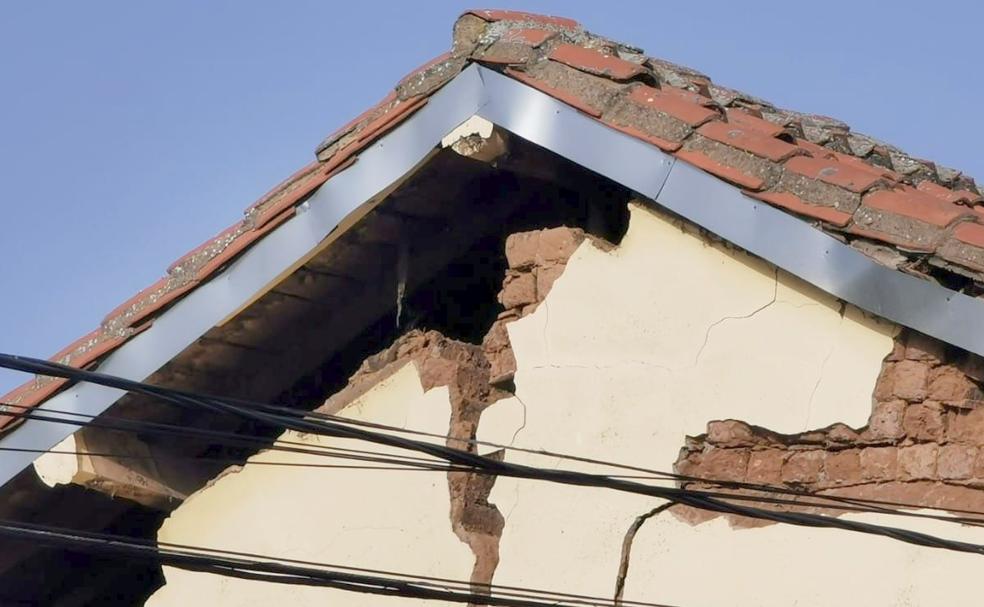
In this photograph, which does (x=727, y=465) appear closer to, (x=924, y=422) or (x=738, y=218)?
(x=924, y=422)

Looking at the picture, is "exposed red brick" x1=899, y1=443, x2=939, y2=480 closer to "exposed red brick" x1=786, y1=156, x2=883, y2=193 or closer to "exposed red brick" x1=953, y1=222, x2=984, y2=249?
"exposed red brick" x1=953, y1=222, x2=984, y2=249

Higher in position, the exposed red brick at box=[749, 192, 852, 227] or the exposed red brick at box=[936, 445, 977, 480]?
the exposed red brick at box=[749, 192, 852, 227]

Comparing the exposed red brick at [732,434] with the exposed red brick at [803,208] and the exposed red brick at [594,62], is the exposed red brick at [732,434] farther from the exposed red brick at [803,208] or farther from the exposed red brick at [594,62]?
the exposed red brick at [594,62]

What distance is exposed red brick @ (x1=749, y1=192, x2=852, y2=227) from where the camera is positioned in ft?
19.0

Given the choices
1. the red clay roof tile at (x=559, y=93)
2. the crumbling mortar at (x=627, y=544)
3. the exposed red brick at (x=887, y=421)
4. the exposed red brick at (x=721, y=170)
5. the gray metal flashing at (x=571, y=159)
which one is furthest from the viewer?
the red clay roof tile at (x=559, y=93)

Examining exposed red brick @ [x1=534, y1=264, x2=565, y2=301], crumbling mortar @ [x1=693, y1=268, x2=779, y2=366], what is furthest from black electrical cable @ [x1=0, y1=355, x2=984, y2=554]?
exposed red brick @ [x1=534, y1=264, x2=565, y2=301]

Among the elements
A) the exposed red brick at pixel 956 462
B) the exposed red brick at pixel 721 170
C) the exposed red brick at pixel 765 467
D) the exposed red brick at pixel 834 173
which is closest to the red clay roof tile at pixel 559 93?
the exposed red brick at pixel 721 170

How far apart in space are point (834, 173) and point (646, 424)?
1.13 metres

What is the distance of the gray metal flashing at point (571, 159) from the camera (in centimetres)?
570

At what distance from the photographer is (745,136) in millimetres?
6156

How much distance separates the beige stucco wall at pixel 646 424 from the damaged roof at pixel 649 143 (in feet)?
1.10

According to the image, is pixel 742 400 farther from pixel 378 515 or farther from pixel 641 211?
pixel 378 515

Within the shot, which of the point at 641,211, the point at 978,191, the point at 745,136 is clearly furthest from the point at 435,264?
the point at 978,191

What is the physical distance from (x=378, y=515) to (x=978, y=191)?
4.07 m
